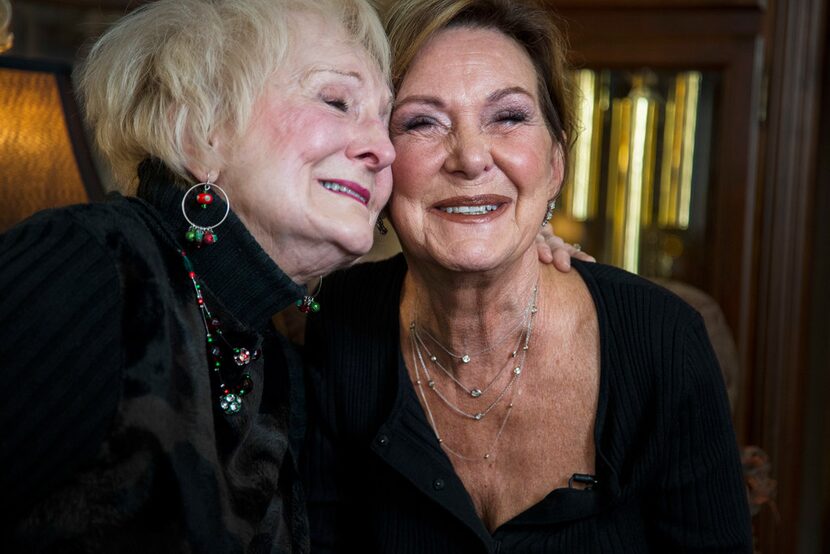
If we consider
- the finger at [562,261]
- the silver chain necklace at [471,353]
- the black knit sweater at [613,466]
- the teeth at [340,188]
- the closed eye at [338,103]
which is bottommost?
the black knit sweater at [613,466]

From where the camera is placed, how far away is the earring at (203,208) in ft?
3.90

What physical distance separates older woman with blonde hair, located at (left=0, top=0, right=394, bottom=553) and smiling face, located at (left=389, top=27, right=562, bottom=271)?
70mm

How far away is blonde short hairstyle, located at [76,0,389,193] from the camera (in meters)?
1.22

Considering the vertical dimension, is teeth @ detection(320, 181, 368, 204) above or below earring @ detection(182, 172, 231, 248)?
above

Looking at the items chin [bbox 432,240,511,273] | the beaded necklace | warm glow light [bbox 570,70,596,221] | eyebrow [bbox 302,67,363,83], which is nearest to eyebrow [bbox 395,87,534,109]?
eyebrow [bbox 302,67,363,83]

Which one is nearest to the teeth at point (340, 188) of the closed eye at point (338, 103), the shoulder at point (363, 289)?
the closed eye at point (338, 103)

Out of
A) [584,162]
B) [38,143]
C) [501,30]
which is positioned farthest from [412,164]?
[584,162]

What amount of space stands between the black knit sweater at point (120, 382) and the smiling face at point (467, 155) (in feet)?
1.00

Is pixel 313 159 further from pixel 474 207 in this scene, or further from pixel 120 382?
pixel 120 382

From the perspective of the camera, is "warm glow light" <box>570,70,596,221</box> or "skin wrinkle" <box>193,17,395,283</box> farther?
"warm glow light" <box>570,70,596,221</box>

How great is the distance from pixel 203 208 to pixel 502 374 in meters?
0.61

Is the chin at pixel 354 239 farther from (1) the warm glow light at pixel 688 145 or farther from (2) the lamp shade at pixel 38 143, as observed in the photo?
(1) the warm glow light at pixel 688 145

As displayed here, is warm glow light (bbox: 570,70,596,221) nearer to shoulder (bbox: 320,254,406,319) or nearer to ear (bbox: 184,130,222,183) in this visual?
shoulder (bbox: 320,254,406,319)

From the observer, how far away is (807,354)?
2812mm
